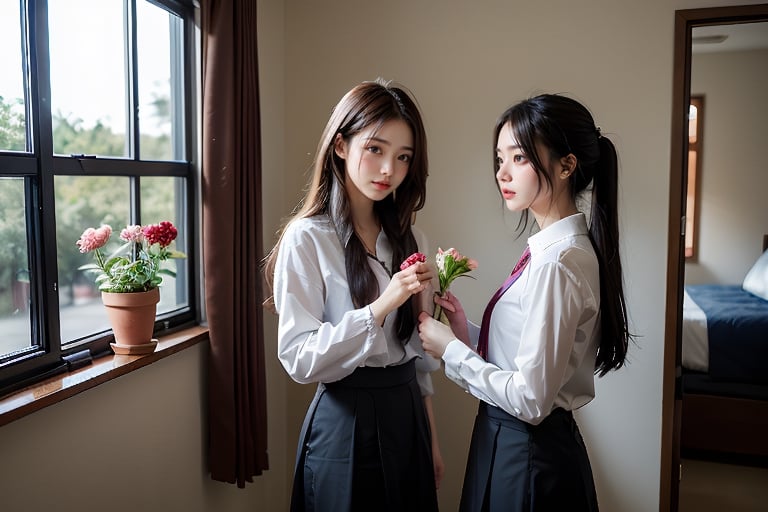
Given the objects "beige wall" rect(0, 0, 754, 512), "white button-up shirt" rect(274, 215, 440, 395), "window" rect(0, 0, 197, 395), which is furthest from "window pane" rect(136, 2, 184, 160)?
"white button-up shirt" rect(274, 215, 440, 395)

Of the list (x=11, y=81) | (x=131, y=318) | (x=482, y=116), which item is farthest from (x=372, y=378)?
(x=482, y=116)

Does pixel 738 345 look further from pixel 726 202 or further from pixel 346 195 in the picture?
pixel 346 195

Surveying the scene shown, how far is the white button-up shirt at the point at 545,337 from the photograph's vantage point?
4.42 feet

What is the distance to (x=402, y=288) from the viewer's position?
144 centimetres

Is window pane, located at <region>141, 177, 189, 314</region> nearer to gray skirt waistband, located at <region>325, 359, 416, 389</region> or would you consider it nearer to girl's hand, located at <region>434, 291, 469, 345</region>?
gray skirt waistband, located at <region>325, 359, 416, 389</region>

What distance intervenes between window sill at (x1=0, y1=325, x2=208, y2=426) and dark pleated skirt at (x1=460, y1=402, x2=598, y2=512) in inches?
35.6

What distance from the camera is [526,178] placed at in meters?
1.47

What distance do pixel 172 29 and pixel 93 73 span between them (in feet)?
1.45

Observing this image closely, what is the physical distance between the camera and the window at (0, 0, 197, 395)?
1513mm

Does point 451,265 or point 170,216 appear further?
point 170,216

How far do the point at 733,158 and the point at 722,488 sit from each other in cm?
295

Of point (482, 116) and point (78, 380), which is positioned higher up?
point (482, 116)

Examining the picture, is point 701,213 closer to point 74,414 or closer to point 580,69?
point 580,69

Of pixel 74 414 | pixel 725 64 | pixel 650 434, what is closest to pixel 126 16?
pixel 74 414
